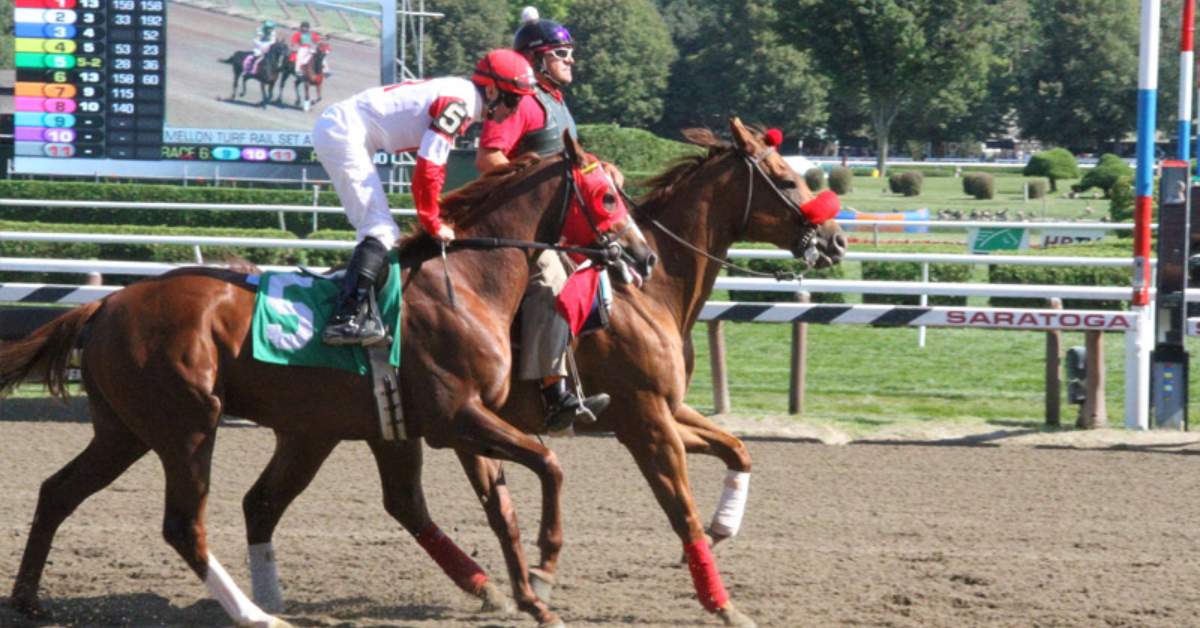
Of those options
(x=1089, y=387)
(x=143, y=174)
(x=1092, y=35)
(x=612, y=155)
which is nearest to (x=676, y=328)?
(x=1089, y=387)

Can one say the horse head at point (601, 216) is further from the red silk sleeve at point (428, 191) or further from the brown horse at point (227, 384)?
the red silk sleeve at point (428, 191)

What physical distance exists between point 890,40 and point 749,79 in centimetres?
1812

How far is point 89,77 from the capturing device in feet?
55.0

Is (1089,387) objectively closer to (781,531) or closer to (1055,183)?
(781,531)

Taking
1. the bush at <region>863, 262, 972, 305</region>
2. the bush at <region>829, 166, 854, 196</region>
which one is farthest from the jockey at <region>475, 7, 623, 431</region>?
the bush at <region>829, 166, 854, 196</region>

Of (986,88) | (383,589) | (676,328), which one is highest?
(986,88)

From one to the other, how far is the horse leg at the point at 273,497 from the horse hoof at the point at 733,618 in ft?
4.58

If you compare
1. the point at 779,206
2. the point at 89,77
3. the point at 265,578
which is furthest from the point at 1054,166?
the point at 265,578

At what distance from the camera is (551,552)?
5184 mm

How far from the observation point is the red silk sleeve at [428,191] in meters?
4.64

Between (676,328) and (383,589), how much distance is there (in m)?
1.37

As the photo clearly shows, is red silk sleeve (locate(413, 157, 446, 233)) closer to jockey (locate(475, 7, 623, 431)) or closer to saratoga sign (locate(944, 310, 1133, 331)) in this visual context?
jockey (locate(475, 7, 623, 431))

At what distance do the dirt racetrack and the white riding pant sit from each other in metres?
1.28

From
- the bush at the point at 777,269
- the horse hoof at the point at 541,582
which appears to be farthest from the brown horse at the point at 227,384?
the bush at the point at 777,269
